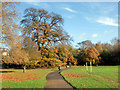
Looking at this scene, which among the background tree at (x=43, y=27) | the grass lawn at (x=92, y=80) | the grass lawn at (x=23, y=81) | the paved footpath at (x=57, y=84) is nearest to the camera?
the paved footpath at (x=57, y=84)

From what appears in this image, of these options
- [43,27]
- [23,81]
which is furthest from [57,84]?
[43,27]

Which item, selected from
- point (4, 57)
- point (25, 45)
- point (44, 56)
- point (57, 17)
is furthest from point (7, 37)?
point (57, 17)

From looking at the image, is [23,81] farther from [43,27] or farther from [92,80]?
[43,27]

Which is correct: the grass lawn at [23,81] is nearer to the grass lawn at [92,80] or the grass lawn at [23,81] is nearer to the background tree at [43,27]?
the grass lawn at [92,80]

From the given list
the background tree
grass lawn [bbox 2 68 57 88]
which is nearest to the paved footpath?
grass lawn [bbox 2 68 57 88]

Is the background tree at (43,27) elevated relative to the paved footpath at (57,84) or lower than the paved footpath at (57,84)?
elevated

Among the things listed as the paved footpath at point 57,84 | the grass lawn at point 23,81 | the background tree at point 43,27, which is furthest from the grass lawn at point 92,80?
the background tree at point 43,27

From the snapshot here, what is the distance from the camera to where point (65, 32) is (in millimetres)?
32812

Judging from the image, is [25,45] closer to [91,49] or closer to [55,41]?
[55,41]

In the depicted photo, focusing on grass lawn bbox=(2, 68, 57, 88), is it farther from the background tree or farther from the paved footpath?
the background tree

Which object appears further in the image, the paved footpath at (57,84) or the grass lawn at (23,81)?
the grass lawn at (23,81)

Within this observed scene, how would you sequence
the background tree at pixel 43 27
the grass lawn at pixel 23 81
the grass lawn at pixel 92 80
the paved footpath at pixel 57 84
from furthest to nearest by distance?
1. the background tree at pixel 43 27
2. the grass lawn at pixel 92 80
3. the grass lawn at pixel 23 81
4. the paved footpath at pixel 57 84

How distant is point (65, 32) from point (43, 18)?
21.9ft

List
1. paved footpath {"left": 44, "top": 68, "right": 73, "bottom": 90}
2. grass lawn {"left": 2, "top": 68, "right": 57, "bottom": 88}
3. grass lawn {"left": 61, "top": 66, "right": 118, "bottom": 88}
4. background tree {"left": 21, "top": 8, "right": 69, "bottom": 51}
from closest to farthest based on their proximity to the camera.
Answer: paved footpath {"left": 44, "top": 68, "right": 73, "bottom": 90} → grass lawn {"left": 2, "top": 68, "right": 57, "bottom": 88} → grass lawn {"left": 61, "top": 66, "right": 118, "bottom": 88} → background tree {"left": 21, "top": 8, "right": 69, "bottom": 51}
